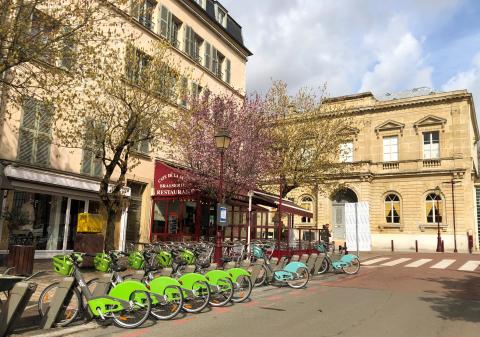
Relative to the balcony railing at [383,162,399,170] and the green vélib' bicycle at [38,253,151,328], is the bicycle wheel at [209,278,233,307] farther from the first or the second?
the balcony railing at [383,162,399,170]

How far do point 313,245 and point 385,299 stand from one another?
9.74m

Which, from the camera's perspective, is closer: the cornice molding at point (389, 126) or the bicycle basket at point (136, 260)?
the bicycle basket at point (136, 260)

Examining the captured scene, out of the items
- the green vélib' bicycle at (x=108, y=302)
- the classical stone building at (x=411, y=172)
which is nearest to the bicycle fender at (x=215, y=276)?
the green vélib' bicycle at (x=108, y=302)

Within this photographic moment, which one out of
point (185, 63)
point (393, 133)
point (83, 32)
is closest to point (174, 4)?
point (185, 63)

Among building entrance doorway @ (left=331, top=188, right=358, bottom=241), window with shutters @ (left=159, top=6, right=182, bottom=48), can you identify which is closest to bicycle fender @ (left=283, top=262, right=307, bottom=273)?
window with shutters @ (left=159, top=6, right=182, bottom=48)

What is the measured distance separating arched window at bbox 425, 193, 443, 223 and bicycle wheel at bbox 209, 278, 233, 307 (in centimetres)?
3010

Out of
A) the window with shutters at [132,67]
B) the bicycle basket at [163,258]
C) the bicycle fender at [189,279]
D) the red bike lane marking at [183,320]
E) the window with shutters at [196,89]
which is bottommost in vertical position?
the red bike lane marking at [183,320]

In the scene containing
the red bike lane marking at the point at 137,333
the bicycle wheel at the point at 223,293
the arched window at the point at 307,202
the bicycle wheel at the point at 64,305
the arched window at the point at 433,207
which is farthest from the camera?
the arched window at the point at 307,202

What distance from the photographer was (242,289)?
9.79 m

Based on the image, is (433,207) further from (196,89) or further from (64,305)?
(64,305)

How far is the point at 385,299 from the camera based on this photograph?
1021 cm

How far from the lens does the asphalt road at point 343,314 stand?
6.81 meters

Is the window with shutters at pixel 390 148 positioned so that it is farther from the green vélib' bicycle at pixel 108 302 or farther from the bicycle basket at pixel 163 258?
the green vélib' bicycle at pixel 108 302

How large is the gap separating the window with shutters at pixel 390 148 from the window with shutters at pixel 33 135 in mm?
30389
